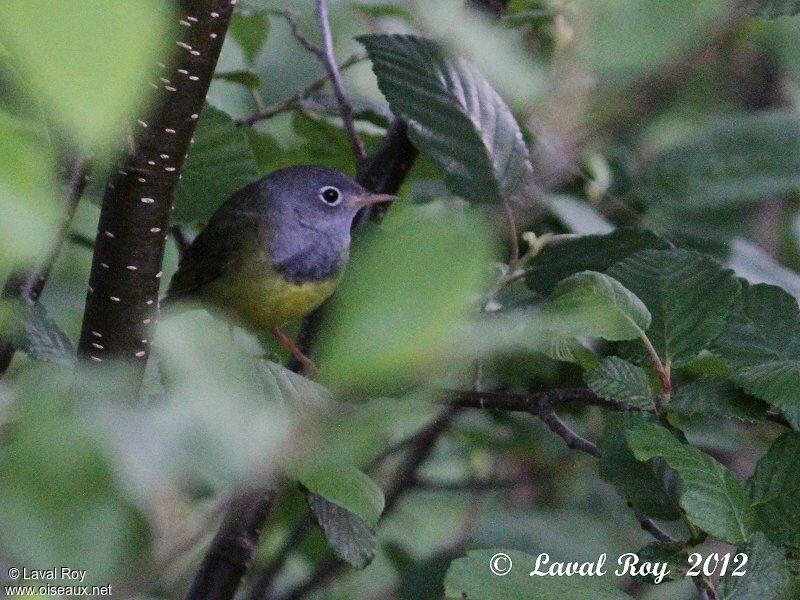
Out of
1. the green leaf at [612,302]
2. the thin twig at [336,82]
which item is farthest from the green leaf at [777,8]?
the thin twig at [336,82]

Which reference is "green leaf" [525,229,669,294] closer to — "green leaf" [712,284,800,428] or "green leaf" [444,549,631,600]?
"green leaf" [712,284,800,428]

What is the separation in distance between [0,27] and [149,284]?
0.92 meters

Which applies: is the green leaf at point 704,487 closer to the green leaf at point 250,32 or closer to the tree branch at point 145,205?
the tree branch at point 145,205

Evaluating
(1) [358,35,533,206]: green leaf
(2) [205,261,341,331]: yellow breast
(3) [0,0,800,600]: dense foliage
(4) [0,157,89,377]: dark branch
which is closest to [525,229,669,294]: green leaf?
(3) [0,0,800,600]: dense foliage

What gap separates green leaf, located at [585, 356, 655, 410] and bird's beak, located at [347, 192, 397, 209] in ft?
3.18

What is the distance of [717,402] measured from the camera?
1.35 meters

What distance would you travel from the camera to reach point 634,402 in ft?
4.40

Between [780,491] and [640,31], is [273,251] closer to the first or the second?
[780,491]

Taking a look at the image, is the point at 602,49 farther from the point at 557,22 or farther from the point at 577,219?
the point at 557,22

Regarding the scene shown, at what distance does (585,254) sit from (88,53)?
138cm

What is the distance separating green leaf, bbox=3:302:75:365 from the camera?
1.36 metres

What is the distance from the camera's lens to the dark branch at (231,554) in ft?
6.01

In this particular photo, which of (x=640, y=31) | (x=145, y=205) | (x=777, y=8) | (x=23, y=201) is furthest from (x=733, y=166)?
(x=23, y=201)

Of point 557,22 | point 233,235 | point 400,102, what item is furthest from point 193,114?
point 233,235
